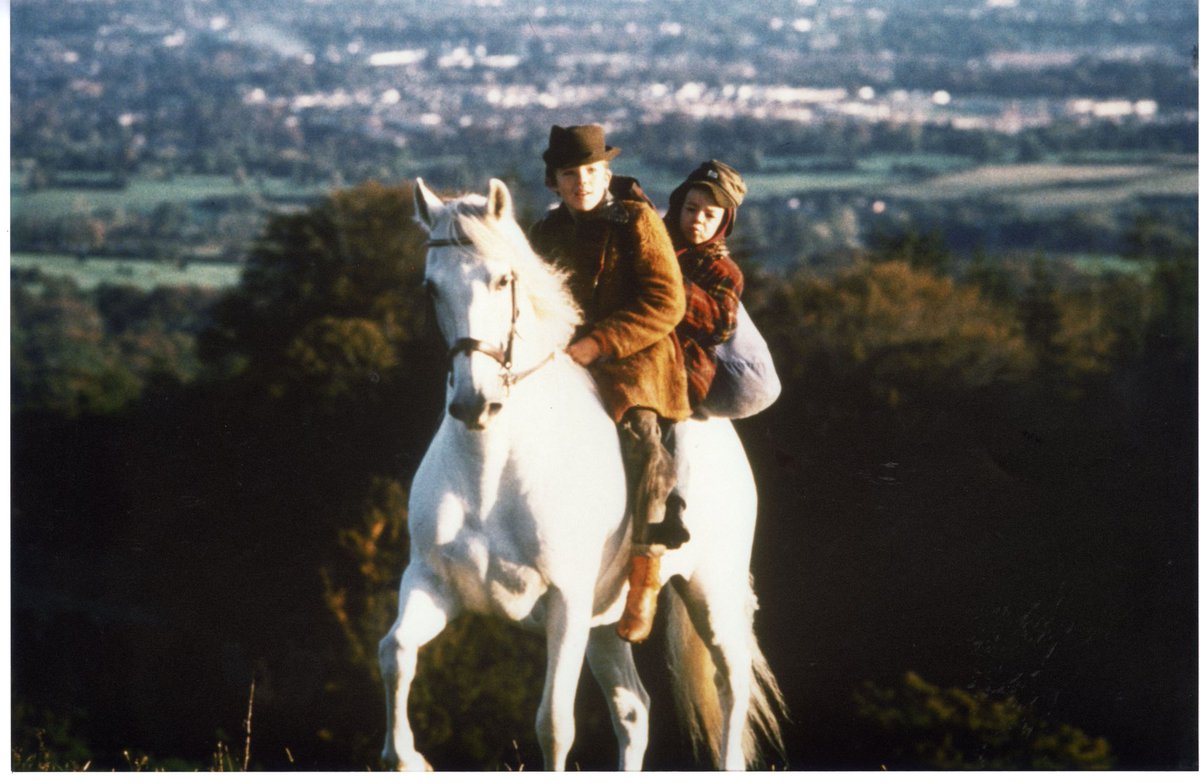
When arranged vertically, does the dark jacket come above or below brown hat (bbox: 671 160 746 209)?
below

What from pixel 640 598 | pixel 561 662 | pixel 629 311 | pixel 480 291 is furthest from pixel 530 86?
pixel 561 662

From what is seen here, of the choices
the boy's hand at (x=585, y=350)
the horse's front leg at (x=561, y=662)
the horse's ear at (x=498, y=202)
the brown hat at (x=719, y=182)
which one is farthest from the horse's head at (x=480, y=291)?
the brown hat at (x=719, y=182)

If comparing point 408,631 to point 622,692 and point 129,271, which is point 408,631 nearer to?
point 622,692

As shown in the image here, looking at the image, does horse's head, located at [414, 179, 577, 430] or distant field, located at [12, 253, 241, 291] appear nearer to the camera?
horse's head, located at [414, 179, 577, 430]

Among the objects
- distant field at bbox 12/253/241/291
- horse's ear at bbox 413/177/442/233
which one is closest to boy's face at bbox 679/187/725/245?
horse's ear at bbox 413/177/442/233

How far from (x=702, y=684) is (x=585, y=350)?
5.90 ft

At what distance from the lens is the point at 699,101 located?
916 centimetres

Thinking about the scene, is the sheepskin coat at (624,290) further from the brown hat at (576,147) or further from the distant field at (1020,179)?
the distant field at (1020,179)

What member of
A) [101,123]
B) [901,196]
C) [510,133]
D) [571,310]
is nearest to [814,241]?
[901,196]

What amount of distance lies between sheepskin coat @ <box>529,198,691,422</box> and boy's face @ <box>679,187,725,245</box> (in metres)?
0.29

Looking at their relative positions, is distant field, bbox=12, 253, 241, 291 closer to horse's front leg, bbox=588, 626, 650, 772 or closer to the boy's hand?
horse's front leg, bbox=588, 626, 650, 772

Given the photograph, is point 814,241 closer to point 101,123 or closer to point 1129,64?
point 1129,64

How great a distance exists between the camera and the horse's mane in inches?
197

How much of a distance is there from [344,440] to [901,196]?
11.3ft
